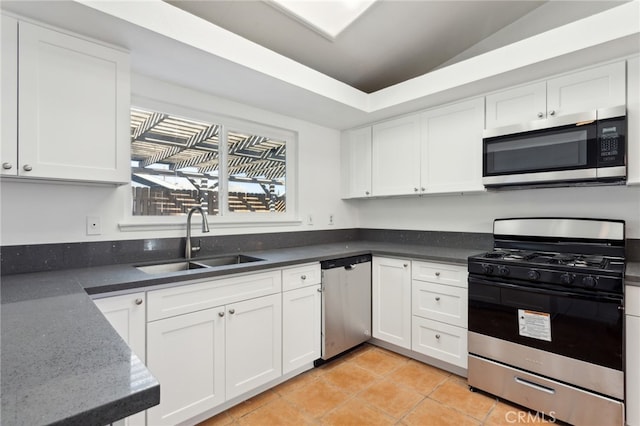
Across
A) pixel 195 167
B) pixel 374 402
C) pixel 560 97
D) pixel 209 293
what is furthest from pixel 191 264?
pixel 560 97

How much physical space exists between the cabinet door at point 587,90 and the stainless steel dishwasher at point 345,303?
1.74m

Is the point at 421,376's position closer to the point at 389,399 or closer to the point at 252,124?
the point at 389,399

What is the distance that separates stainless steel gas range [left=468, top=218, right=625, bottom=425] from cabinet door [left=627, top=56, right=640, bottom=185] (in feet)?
1.25

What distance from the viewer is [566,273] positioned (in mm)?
1724

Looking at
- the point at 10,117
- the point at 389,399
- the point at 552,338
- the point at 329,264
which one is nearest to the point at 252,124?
the point at 329,264

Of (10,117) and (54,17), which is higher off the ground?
(54,17)

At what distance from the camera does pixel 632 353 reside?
1.62 metres

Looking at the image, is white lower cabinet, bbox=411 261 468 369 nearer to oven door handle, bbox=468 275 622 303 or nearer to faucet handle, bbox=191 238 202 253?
oven door handle, bbox=468 275 622 303

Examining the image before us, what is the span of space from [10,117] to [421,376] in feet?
9.23

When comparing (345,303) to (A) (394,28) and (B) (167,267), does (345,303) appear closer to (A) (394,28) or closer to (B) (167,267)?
(B) (167,267)

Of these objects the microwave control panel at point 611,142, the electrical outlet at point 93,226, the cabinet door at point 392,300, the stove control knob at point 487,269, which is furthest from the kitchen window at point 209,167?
the microwave control panel at point 611,142

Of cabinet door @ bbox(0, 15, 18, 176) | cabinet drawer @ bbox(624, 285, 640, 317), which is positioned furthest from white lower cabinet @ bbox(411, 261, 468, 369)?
cabinet door @ bbox(0, 15, 18, 176)

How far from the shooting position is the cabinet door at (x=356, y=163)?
3.17 metres

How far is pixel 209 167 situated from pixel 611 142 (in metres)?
2.66
